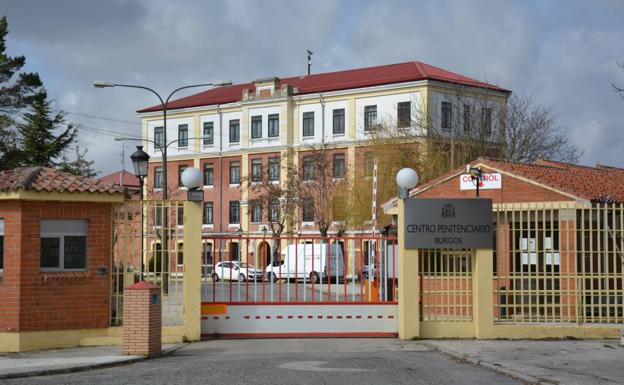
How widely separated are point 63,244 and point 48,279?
0.73 meters

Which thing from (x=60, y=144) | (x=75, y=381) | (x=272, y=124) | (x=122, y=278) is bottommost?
(x=75, y=381)

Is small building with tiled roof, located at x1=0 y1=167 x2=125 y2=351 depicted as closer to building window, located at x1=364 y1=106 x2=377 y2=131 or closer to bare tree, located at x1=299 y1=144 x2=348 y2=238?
bare tree, located at x1=299 y1=144 x2=348 y2=238

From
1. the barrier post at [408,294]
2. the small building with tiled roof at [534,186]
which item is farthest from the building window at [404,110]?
the barrier post at [408,294]

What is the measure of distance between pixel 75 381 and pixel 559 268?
412 inches

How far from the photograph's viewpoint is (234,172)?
74.5m

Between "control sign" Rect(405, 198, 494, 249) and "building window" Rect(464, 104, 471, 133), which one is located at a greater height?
"building window" Rect(464, 104, 471, 133)

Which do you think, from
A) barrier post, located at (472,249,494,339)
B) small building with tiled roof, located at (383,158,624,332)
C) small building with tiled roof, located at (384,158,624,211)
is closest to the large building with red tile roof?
small building with tiled roof, located at (384,158,624,211)

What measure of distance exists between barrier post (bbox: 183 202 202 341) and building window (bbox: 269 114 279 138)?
53.8 m

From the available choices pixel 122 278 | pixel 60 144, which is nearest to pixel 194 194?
pixel 122 278

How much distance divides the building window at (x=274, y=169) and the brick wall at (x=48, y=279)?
53259 millimetres

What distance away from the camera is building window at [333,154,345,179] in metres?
65.5

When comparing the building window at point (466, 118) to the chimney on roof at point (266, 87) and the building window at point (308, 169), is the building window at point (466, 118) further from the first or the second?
the chimney on roof at point (266, 87)

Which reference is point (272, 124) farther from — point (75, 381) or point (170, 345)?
point (75, 381)

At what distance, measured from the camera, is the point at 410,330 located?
18.3 m
